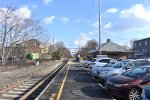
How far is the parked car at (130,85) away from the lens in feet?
43.3

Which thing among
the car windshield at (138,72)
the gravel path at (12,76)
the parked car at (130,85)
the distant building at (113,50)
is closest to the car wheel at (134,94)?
the parked car at (130,85)

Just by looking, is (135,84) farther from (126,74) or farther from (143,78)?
(126,74)

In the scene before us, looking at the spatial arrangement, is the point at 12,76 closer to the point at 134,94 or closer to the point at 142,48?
the point at 134,94

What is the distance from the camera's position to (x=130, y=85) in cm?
1327

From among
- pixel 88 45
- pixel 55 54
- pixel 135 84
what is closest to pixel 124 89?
pixel 135 84

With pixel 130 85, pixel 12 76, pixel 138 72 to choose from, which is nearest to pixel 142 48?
pixel 12 76

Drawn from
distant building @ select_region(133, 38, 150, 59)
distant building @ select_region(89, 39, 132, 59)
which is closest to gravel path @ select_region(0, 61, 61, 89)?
distant building @ select_region(89, 39, 132, 59)

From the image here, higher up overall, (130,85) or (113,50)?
(113,50)

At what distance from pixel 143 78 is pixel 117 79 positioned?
1.23 m

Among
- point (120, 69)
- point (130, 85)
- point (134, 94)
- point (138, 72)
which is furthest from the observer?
point (120, 69)

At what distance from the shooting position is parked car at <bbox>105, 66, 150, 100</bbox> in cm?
1320

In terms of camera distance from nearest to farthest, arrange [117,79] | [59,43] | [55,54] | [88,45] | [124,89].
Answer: [124,89], [117,79], [55,54], [88,45], [59,43]

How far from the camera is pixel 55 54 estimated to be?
409ft

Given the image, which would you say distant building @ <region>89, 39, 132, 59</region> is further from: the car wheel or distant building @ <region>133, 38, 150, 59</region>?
the car wheel
